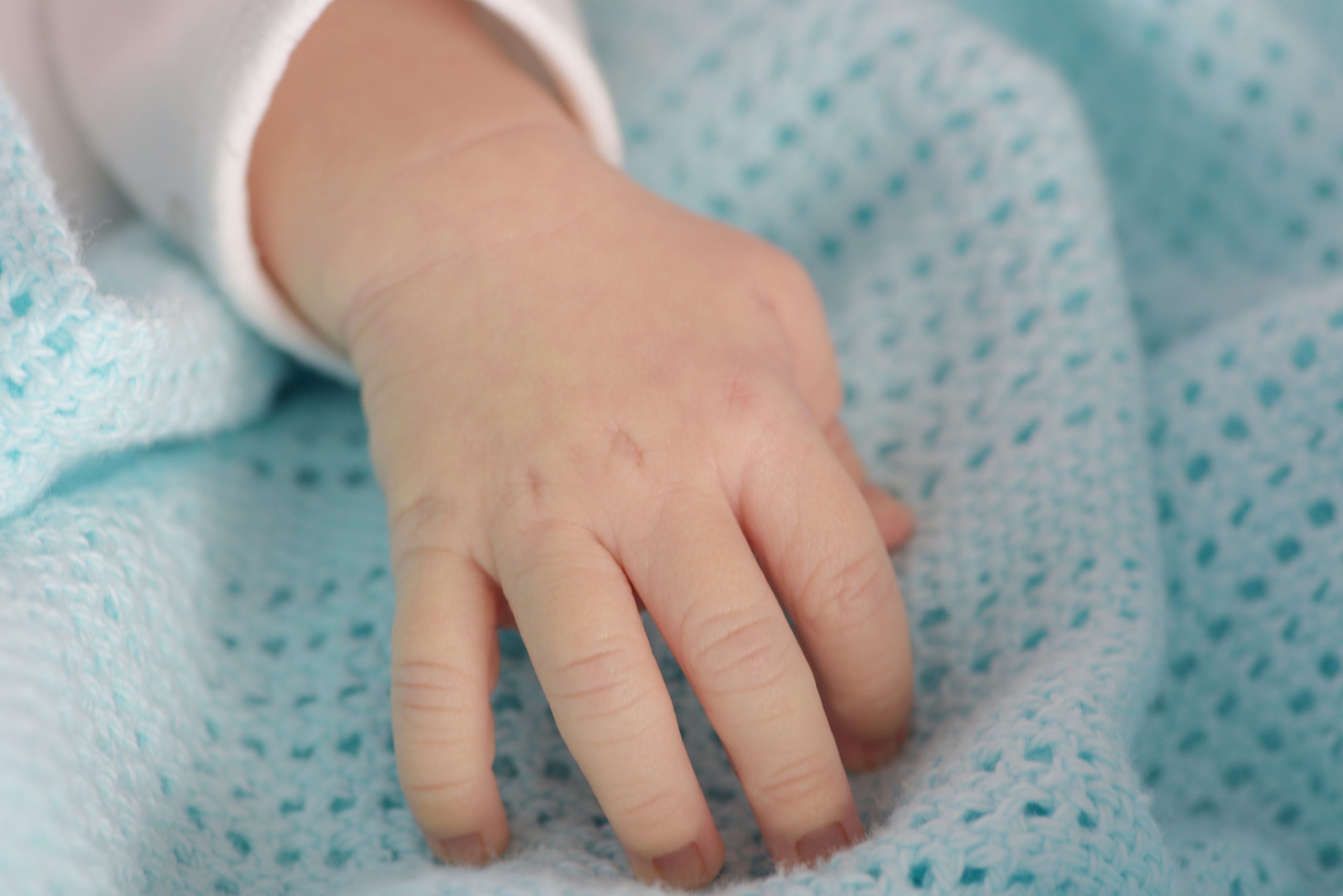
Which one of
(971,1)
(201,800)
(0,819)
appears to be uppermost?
(971,1)

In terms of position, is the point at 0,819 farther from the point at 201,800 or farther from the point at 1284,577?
the point at 1284,577

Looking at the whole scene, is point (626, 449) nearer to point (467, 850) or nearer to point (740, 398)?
point (740, 398)

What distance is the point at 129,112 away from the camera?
0.82 meters

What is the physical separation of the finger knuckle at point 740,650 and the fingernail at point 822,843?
0.09 m

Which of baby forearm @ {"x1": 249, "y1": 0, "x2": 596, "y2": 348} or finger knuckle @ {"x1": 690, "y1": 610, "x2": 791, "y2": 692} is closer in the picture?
finger knuckle @ {"x1": 690, "y1": 610, "x2": 791, "y2": 692}

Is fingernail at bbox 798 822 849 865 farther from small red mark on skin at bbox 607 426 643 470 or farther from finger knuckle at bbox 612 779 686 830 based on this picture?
small red mark on skin at bbox 607 426 643 470

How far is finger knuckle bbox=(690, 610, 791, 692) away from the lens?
57cm

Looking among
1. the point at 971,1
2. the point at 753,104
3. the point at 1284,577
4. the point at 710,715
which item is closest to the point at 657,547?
the point at 710,715

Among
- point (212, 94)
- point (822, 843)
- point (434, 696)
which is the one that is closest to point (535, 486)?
point (434, 696)

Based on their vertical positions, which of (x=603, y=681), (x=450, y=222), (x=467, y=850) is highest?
(x=450, y=222)

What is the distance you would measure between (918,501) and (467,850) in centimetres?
42

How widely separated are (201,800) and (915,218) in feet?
2.43

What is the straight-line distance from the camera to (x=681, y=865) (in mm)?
573

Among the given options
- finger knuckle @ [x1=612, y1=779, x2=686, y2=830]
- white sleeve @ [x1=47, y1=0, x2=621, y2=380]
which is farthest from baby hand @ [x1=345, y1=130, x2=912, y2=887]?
white sleeve @ [x1=47, y1=0, x2=621, y2=380]
